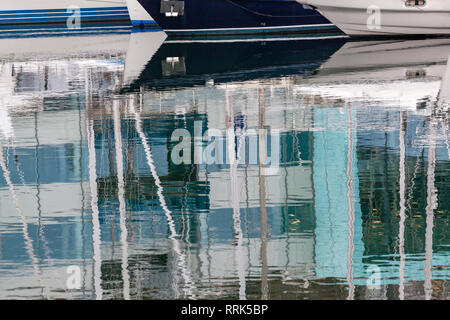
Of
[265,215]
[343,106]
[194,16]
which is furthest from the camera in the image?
[194,16]

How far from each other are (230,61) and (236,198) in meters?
14.5

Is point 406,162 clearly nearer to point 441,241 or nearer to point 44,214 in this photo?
point 441,241

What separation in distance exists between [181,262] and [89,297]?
3.45 feet

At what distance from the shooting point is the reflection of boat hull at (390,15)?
29953 mm

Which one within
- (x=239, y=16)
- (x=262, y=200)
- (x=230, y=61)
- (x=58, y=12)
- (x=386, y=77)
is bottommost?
(x=262, y=200)

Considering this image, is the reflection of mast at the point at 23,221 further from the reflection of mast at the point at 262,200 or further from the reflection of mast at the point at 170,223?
the reflection of mast at the point at 262,200

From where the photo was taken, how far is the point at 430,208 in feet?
31.9

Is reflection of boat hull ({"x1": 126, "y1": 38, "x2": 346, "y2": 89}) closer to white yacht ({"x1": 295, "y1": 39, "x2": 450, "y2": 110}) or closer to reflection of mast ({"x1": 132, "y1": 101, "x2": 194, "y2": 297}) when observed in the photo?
white yacht ({"x1": 295, "y1": 39, "x2": 450, "y2": 110})

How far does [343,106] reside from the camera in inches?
640

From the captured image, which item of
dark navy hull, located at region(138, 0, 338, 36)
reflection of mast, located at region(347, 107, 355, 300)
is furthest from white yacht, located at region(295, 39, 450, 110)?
dark navy hull, located at region(138, 0, 338, 36)

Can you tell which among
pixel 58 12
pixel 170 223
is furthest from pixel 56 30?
pixel 170 223

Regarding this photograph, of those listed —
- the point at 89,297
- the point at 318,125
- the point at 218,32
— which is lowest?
the point at 89,297

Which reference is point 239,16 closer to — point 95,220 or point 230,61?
point 230,61
